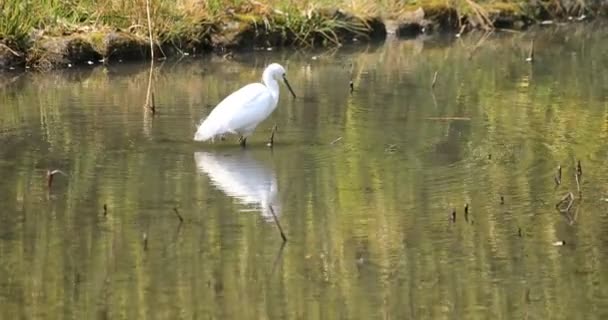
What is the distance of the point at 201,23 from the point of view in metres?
19.3

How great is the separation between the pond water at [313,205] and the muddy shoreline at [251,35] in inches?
78.3

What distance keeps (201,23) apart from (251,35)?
100 centimetres

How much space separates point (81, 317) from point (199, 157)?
421 cm

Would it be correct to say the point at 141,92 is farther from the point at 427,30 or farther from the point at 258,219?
the point at 427,30

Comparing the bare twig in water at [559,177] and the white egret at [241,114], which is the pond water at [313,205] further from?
the white egret at [241,114]

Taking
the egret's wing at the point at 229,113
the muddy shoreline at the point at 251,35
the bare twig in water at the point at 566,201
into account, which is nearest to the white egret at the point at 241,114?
the egret's wing at the point at 229,113

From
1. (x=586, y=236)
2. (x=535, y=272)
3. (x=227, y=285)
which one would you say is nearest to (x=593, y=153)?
(x=586, y=236)

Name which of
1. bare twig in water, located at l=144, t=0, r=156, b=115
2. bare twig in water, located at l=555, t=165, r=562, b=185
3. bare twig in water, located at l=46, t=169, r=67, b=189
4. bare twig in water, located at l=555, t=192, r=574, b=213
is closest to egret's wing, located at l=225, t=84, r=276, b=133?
bare twig in water, located at l=46, t=169, r=67, b=189

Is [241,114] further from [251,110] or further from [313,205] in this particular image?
[313,205]

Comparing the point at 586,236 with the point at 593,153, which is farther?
the point at 593,153

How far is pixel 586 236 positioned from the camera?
8289 millimetres

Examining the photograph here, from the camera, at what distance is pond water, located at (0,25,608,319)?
278 inches

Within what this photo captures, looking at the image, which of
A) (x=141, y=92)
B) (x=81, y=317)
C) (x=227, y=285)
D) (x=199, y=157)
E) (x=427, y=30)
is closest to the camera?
(x=81, y=317)

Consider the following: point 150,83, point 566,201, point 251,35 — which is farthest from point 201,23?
point 566,201
